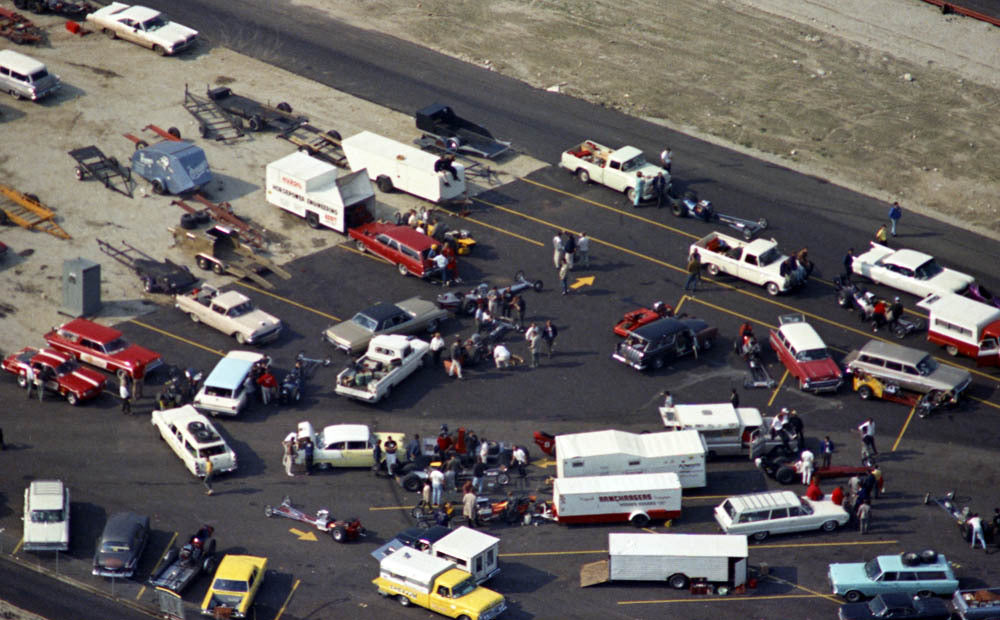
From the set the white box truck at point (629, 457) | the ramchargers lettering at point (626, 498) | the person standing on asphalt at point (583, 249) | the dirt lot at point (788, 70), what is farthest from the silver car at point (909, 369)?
the dirt lot at point (788, 70)

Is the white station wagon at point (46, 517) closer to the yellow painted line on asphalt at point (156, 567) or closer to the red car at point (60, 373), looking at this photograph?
the yellow painted line on asphalt at point (156, 567)

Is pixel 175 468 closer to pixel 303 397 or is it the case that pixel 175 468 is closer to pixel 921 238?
pixel 303 397

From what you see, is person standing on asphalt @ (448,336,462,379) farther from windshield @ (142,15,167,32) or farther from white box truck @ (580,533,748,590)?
windshield @ (142,15,167,32)

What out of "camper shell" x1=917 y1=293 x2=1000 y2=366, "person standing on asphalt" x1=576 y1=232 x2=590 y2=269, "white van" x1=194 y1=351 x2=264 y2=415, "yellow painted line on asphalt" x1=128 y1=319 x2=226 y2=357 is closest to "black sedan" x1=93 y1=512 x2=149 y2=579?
"white van" x1=194 y1=351 x2=264 y2=415

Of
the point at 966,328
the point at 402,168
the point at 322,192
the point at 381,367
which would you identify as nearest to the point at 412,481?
the point at 381,367

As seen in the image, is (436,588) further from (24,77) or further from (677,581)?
(24,77)

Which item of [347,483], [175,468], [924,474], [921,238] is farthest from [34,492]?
[921,238]
